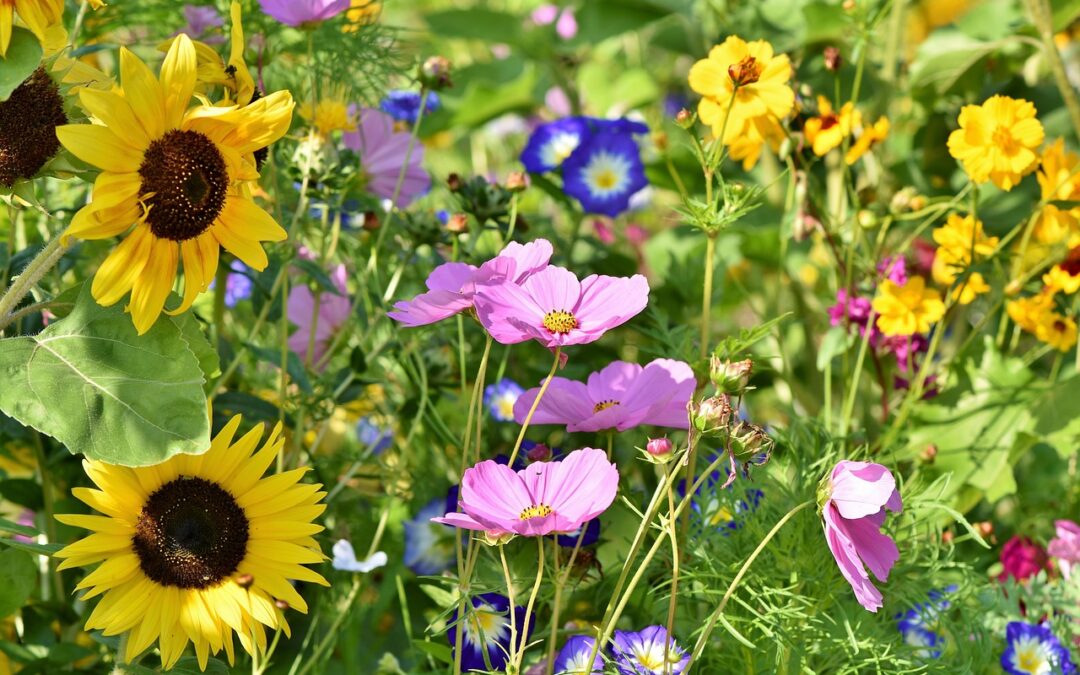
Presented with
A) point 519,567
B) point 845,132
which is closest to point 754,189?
point 845,132

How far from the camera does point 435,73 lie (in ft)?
3.10

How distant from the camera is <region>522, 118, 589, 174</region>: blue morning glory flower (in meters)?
1.22

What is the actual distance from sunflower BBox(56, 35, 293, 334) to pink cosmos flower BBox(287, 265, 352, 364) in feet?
1.25

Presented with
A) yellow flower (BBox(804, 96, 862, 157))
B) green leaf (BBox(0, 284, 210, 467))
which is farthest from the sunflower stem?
yellow flower (BBox(804, 96, 862, 157))

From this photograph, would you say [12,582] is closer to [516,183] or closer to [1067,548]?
[516,183]

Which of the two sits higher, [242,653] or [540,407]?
[540,407]

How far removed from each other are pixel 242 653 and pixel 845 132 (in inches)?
24.3

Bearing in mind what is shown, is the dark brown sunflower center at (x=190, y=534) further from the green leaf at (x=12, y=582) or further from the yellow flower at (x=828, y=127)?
the yellow flower at (x=828, y=127)

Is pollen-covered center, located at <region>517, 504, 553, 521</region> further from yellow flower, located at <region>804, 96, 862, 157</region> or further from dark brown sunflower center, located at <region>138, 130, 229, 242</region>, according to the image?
yellow flower, located at <region>804, 96, 862, 157</region>

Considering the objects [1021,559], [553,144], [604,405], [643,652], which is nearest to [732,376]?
[604,405]

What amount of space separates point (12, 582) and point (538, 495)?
392 millimetres

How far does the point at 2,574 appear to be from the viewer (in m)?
0.81

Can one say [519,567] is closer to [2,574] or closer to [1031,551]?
[2,574]

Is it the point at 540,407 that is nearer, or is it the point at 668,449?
the point at 668,449
